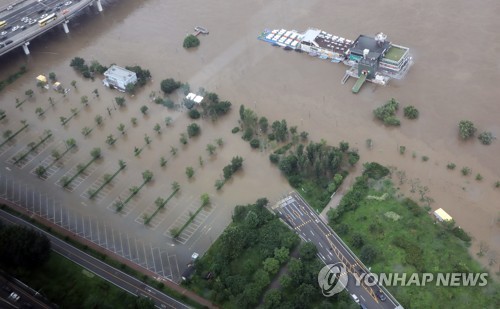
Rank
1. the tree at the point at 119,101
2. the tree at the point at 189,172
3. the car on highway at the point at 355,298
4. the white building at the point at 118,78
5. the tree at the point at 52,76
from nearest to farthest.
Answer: the car on highway at the point at 355,298
the tree at the point at 189,172
the tree at the point at 119,101
the white building at the point at 118,78
the tree at the point at 52,76

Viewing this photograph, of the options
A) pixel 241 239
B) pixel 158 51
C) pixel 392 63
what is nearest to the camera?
pixel 241 239

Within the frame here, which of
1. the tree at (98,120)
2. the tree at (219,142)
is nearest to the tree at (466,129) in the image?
the tree at (219,142)

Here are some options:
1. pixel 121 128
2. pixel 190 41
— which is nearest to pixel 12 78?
pixel 121 128

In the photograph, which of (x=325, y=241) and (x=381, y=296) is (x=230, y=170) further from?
(x=381, y=296)

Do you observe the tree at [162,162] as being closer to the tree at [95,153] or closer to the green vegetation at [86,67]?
the tree at [95,153]

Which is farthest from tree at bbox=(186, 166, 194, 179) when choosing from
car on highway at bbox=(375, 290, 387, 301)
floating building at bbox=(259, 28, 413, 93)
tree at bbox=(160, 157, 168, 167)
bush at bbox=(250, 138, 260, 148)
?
floating building at bbox=(259, 28, 413, 93)

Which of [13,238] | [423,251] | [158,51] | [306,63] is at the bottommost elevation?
[13,238]

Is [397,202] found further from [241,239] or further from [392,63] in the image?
[392,63]

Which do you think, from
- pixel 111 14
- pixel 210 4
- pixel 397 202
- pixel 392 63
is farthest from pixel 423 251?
pixel 111 14
